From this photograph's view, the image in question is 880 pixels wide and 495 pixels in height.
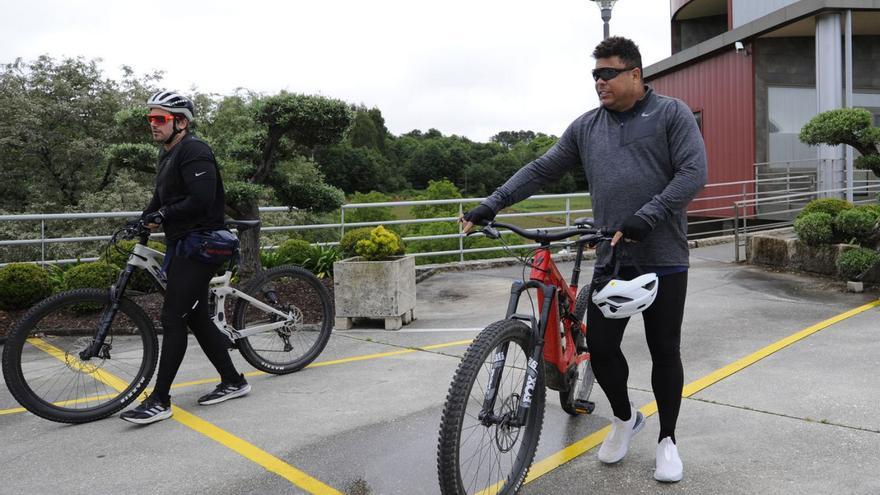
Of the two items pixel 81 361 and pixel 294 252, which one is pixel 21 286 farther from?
pixel 81 361

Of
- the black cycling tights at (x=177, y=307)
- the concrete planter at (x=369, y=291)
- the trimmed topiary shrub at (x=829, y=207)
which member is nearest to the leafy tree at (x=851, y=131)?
the trimmed topiary shrub at (x=829, y=207)

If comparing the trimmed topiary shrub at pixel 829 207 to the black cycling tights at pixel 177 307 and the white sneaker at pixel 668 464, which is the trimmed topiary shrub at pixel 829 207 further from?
the black cycling tights at pixel 177 307

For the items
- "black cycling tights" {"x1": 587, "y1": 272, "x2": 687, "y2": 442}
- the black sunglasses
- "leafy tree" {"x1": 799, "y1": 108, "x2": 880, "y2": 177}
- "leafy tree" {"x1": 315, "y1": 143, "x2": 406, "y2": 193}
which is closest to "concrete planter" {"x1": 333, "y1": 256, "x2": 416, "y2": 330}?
"black cycling tights" {"x1": 587, "y1": 272, "x2": 687, "y2": 442}

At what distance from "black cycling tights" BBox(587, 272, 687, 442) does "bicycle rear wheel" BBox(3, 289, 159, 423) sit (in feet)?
9.20

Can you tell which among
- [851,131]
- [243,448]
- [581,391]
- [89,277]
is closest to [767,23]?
[851,131]

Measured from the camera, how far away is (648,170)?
3.35m

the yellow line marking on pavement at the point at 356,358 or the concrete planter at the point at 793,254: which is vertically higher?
the concrete planter at the point at 793,254

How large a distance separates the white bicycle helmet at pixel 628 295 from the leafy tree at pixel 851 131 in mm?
9103

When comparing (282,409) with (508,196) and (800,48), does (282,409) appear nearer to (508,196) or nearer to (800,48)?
(508,196)

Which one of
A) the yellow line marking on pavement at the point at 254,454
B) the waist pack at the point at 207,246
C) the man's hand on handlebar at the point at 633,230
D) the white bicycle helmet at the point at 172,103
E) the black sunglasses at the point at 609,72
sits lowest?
the yellow line marking on pavement at the point at 254,454

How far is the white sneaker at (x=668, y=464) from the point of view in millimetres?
3436

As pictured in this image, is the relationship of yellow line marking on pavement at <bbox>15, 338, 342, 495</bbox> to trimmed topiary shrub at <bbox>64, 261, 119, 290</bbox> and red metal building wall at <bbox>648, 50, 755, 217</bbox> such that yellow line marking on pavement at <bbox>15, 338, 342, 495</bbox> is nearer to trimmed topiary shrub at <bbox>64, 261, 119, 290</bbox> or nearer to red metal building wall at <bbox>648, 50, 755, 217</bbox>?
trimmed topiary shrub at <bbox>64, 261, 119, 290</bbox>

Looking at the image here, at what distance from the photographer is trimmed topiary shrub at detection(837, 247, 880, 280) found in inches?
346

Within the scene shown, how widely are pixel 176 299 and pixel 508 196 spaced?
2267 mm
